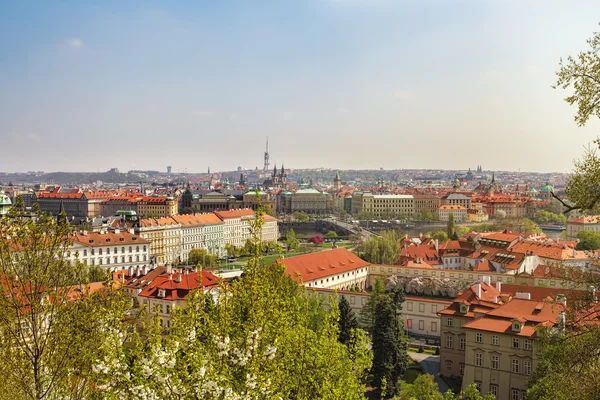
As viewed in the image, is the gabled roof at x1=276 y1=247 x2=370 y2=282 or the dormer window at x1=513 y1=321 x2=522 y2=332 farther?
the gabled roof at x1=276 y1=247 x2=370 y2=282

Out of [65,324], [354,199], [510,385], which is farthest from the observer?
[354,199]

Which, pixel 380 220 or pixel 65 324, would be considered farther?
pixel 380 220

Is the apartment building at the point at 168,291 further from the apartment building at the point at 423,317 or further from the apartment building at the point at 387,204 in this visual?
the apartment building at the point at 387,204

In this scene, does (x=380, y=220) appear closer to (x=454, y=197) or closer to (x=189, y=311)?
(x=454, y=197)

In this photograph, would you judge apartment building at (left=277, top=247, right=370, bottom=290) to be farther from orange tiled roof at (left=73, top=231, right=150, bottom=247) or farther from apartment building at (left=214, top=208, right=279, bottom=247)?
apartment building at (left=214, top=208, right=279, bottom=247)

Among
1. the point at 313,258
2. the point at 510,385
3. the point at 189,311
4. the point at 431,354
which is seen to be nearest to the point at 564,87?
the point at 189,311

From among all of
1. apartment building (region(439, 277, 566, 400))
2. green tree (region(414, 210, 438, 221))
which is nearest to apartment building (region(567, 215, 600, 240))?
green tree (region(414, 210, 438, 221))

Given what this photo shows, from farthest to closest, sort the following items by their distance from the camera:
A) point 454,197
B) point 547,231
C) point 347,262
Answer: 1. point 454,197
2. point 547,231
3. point 347,262
